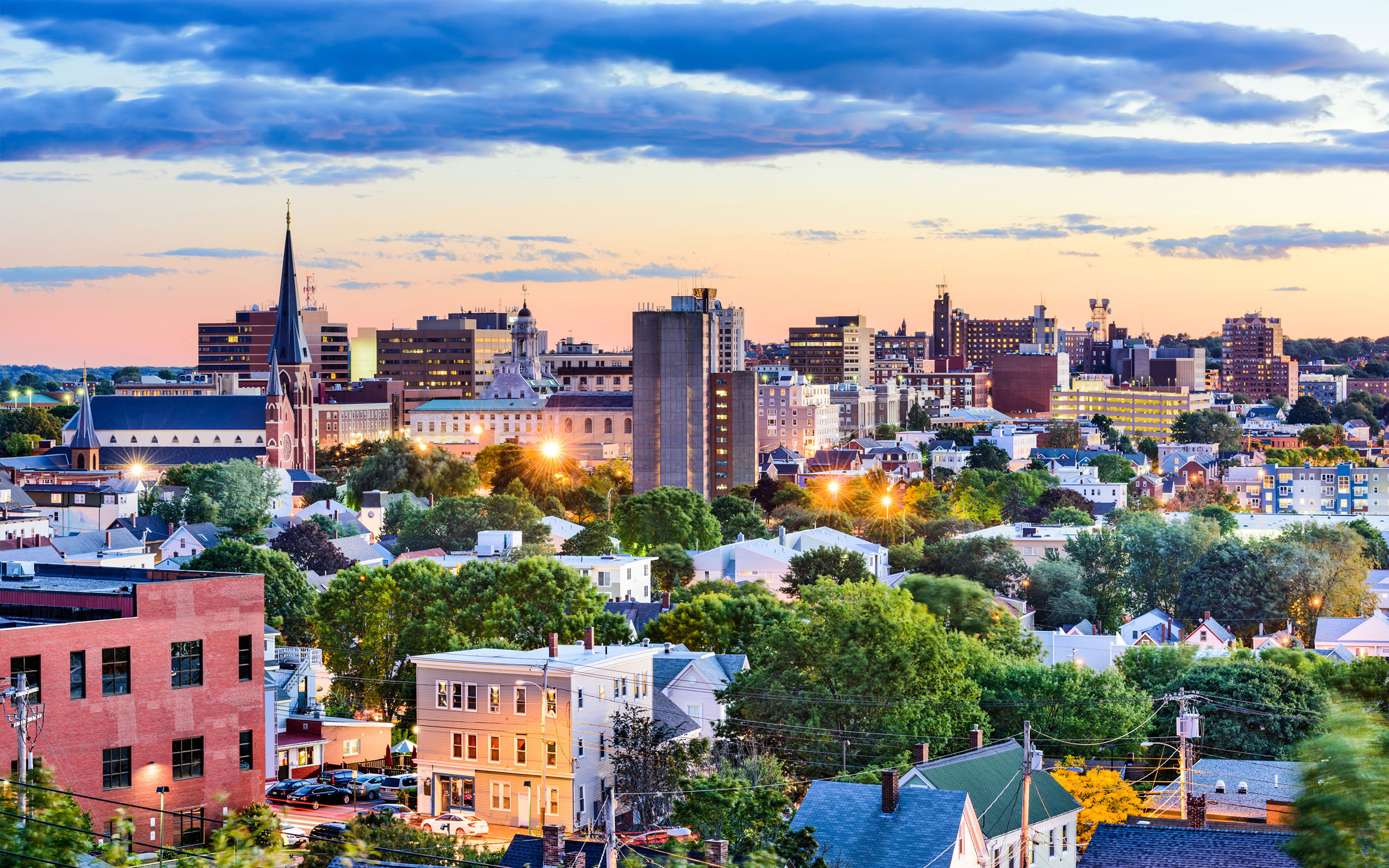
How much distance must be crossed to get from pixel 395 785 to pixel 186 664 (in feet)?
44.0

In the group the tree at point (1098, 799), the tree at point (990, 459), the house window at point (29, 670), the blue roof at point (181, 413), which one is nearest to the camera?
the house window at point (29, 670)

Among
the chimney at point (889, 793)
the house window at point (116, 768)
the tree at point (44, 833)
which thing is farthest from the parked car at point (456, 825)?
the tree at point (44, 833)

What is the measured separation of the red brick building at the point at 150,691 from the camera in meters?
36.9

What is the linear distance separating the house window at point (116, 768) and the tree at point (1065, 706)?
26866mm

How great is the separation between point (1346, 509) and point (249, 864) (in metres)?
188

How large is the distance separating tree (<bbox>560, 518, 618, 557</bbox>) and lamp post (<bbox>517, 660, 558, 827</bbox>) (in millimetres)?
51388

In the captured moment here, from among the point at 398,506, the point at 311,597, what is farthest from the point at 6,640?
the point at 398,506

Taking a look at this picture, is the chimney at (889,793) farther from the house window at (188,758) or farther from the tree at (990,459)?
the tree at (990,459)

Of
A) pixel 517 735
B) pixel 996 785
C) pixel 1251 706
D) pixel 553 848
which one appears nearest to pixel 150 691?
pixel 517 735

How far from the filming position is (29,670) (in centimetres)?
3653

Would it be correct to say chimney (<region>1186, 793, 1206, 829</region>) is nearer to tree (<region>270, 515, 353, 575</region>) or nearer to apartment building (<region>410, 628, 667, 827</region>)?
apartment building (<region>410, 628, 667, 827</region>)

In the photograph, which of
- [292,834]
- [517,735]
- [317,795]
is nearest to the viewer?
[292,834]

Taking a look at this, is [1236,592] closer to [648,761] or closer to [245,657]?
[648,761]

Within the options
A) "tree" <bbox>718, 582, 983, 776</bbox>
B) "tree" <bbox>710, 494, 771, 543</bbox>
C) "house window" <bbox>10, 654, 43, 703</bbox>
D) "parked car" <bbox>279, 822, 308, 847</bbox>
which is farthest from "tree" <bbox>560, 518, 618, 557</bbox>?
"house window" <bbox>10, 654, 43, 703</bbox>
